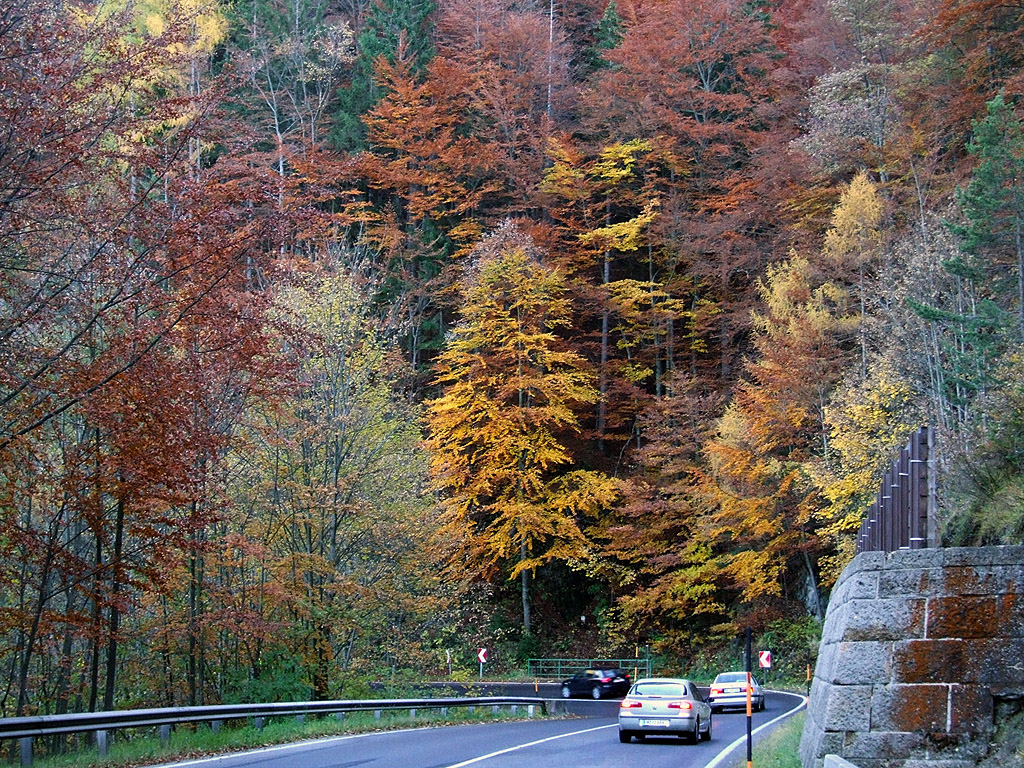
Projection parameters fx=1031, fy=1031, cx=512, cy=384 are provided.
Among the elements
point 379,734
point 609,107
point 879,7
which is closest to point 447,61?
point 609,107

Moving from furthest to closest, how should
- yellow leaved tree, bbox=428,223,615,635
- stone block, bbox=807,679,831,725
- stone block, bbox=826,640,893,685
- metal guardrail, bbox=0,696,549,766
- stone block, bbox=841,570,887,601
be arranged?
yellow leaved tree, bbox=428,223,615,635, metal guardrail, bbox=0,696,549,766, stone block, bbox=807,679,831,725, stone block, bbox=841,570,887,601, stone block, bbox=826,640,893,685

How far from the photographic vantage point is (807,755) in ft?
34.2

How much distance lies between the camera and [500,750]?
52.2 ft

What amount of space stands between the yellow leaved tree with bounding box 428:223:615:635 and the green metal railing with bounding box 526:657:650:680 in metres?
2.44

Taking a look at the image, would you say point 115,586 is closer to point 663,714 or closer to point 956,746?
point 956,746

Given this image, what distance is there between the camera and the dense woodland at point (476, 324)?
12297 millimetres

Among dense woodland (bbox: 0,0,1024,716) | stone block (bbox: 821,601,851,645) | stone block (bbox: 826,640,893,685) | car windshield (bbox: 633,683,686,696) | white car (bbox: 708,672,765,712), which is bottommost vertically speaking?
white car (bbox: 708,672,765,712)

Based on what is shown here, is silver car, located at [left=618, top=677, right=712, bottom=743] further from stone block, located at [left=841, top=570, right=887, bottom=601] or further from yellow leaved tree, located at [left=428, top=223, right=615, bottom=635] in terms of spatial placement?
yellow leaved tree, located at [left=428, top=223, right=615, bottom=635]

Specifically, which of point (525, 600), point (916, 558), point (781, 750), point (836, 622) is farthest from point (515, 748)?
point (525, 600)

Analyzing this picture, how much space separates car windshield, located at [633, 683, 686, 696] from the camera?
20.2m

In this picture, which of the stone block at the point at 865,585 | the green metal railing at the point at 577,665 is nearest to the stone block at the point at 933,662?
the stone block at the point at 865,585

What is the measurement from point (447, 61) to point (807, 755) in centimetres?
4263

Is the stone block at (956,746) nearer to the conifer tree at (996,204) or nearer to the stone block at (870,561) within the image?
the stone block at (870,561)

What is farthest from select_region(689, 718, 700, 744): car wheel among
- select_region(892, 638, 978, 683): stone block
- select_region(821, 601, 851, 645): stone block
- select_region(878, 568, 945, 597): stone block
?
select_region(892, 638, 978, 683): stone block
